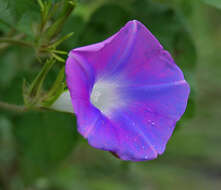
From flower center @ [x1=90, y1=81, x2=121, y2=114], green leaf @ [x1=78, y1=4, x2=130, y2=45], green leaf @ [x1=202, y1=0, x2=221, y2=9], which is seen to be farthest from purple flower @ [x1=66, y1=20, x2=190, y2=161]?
green leaf @ [x1=78, y1=4, x2=130, y2=45]

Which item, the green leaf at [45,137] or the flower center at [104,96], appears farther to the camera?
the green leaf at [45,137]

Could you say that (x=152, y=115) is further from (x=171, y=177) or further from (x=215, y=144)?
(x=215, y=144)

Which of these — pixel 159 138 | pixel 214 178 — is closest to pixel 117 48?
pixel 159 138

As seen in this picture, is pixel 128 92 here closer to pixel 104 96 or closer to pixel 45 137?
pixel 104 96

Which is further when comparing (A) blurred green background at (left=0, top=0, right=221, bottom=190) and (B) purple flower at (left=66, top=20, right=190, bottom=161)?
(A) blurred green background at (left=0, top=0, right=221, bottom=190)

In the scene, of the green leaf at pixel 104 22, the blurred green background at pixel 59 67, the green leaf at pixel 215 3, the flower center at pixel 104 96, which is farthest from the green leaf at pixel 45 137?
the green leaf at pixel 215 3

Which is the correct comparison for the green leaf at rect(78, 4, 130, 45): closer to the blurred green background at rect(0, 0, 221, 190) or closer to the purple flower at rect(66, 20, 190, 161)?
the blurred green background at rect(0, 0, 221, 190)

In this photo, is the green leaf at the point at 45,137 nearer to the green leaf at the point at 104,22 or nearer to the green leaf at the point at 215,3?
the green leaf at the point at 104,22
